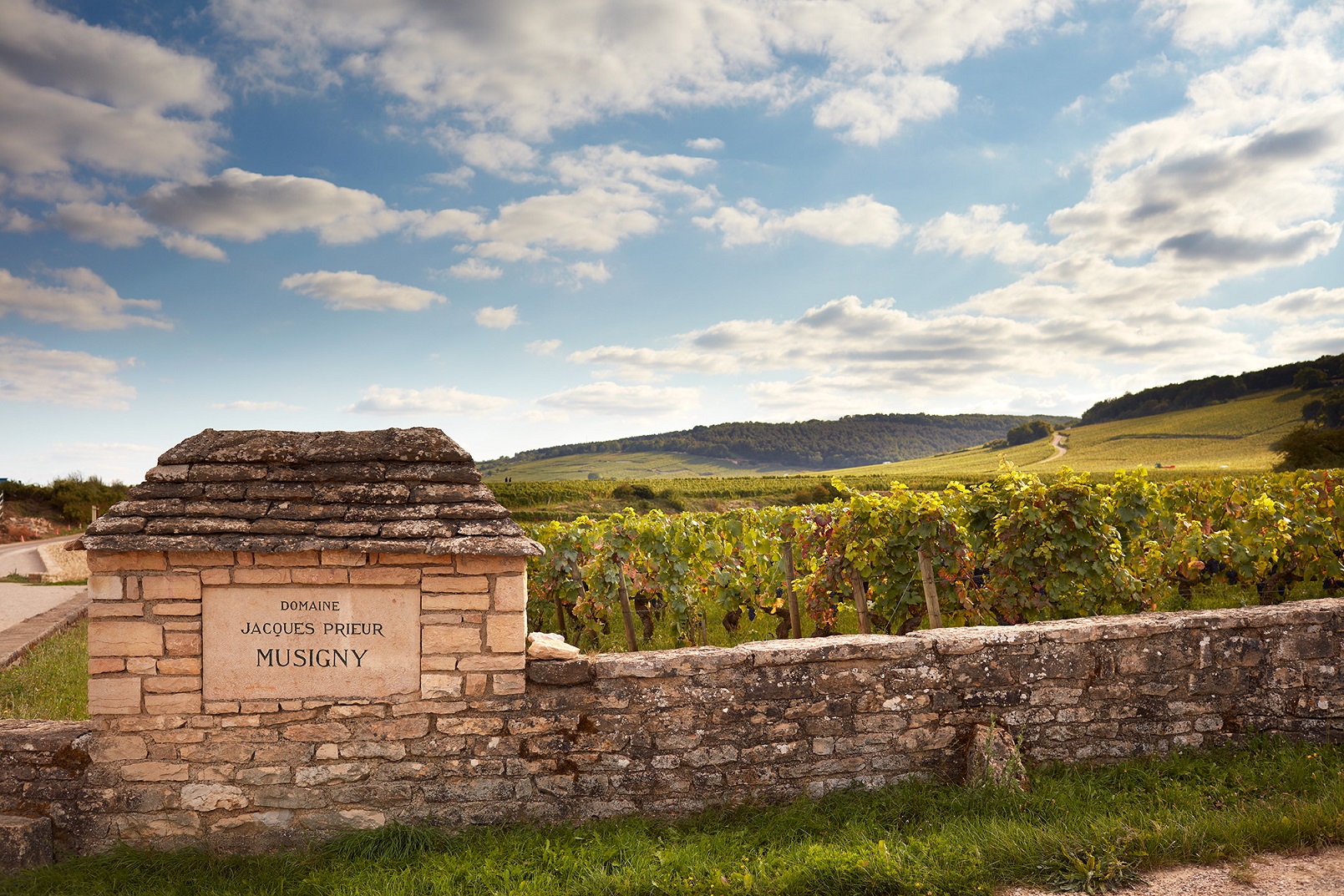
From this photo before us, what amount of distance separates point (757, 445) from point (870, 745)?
295 feet

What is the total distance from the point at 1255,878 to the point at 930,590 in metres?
3.21

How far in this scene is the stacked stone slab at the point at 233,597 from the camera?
4.50 m

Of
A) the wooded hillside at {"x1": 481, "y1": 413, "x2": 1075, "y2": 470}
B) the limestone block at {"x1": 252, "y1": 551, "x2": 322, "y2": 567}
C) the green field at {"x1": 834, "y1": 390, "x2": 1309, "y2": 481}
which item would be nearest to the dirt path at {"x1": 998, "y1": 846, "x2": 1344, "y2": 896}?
the limestone block at {"x1": 252, "y1": 551, "x2": 322, "y2": 567}

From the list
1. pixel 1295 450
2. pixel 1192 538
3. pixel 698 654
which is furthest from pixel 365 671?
pixel 1295 450

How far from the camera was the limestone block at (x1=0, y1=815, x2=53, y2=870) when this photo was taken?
445 cm

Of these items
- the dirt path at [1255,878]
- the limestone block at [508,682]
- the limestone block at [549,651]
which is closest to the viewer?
the dirt path at [1255,878]

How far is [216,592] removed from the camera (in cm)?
457

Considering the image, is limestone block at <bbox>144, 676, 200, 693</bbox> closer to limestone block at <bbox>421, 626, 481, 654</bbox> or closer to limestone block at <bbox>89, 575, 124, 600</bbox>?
limestone block at <bbox>89, 575, 124, 600</bbox>

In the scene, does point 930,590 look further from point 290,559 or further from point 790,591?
point 290,559

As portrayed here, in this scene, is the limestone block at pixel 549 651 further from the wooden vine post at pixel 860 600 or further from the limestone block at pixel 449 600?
the wooden vine post at pixel 860 600

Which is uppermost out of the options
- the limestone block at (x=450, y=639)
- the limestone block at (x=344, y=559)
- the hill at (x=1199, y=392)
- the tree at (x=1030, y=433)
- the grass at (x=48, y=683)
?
the hill at (x=1199, y=392)

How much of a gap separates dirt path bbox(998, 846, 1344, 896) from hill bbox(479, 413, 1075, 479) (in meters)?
78.0

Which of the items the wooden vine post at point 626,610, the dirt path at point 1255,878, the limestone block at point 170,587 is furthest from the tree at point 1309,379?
the limestone block at point 170,587

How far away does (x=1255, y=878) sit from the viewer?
373 cm
